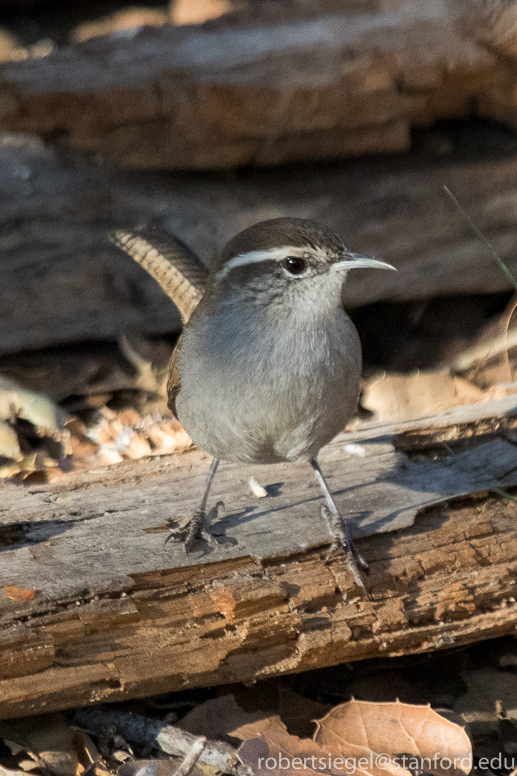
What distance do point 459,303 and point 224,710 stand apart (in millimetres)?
4381

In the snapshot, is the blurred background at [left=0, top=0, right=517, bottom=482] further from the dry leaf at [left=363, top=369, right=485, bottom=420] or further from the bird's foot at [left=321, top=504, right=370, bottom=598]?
the bird's foot at [left=321, top=504, right=370, bottom=598]

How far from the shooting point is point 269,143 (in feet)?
17.3

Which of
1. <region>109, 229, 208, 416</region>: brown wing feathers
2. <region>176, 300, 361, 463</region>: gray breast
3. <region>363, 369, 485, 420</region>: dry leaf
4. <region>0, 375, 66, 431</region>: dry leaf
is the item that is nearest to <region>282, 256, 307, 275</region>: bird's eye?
<region>176, 300, 361, 463</region>: gray breast

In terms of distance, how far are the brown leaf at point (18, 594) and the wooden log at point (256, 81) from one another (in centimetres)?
345

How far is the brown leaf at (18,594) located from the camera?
2768 mm

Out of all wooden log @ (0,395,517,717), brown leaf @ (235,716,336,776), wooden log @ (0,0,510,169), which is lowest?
brown leaf @ (235,716,336,776)

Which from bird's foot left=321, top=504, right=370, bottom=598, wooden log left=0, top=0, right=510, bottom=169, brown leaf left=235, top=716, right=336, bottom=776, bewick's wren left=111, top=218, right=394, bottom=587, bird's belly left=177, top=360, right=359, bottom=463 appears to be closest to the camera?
brown leaf left=235, top=716, right=336, bottom=776

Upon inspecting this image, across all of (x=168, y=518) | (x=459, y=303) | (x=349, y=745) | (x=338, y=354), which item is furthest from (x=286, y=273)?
(x=459, y=303)

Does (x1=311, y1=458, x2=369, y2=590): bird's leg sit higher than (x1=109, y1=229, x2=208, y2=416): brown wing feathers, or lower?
lower

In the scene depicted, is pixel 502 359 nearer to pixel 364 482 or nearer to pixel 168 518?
pixel 364 482

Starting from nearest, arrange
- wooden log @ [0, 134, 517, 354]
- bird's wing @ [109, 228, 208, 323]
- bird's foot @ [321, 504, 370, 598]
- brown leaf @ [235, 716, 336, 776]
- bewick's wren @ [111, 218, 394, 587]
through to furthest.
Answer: brown leaf @ [235, 716, 336, 776]
bewick's wren @ [111, 218, 394, 587]
bird's foot @ [321, 504, 370, 598]
bird's wing @ [109, 228, 208, 323]
wooden log @ [0, 134, 517, 354]

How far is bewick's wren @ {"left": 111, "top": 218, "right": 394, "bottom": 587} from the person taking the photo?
8.91ft

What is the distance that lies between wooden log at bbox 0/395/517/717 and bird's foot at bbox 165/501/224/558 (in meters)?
0.06

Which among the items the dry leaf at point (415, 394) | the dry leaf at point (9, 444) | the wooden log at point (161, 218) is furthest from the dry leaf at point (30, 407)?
the dry leaf at point (415, 394)
